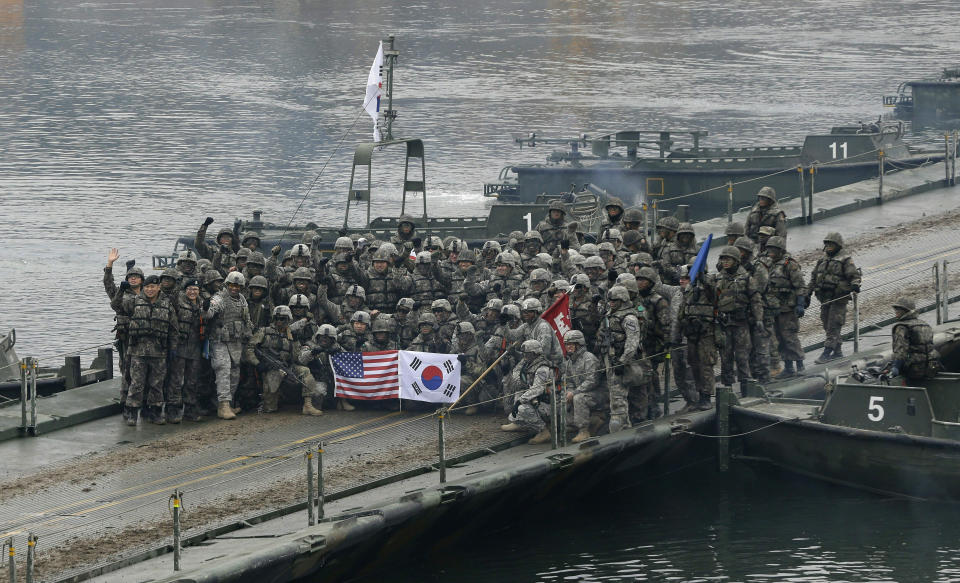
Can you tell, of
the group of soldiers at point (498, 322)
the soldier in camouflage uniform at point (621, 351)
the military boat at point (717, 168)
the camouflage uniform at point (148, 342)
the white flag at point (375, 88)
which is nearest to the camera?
the soldier in camouflage uniform at point (621, 351)

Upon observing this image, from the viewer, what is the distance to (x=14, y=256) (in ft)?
161

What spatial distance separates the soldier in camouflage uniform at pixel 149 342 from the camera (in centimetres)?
2023

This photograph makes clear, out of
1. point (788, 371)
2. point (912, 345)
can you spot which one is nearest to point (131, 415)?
point (788, 371)

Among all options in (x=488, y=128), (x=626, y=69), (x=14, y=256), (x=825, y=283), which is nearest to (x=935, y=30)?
(x=626, y=69)

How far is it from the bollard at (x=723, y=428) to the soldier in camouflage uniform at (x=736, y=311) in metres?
0.64

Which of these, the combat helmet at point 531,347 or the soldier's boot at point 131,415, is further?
the soldier's boot at point 131,415

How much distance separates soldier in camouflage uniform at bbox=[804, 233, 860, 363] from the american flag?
600 cm

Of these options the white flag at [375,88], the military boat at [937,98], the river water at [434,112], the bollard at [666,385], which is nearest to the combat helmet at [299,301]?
the river water at [434,112]

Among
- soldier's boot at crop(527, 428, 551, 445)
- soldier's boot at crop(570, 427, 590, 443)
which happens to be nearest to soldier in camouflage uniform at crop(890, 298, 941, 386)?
soldier's boot at crop(570, 427, 590, 443)

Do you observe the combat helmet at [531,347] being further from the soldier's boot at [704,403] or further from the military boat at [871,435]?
the military boat at [871,435]

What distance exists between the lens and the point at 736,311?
2086 centimetres

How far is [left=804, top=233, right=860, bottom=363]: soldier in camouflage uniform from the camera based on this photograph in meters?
22.3

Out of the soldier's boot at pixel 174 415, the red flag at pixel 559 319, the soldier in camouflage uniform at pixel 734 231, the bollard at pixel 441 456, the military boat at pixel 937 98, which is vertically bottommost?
the bollard at pixel 441 456

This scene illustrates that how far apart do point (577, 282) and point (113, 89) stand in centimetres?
6910
